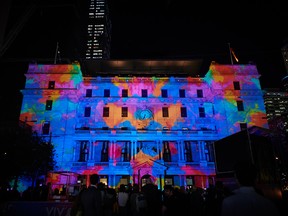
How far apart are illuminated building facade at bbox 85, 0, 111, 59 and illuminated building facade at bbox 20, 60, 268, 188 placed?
132410 millimetres

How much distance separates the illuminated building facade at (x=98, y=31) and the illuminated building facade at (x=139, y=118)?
132m

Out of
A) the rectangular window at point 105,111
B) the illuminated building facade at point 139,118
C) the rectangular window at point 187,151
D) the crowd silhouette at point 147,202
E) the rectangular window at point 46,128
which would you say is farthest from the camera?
the rectangular window at point 105,111

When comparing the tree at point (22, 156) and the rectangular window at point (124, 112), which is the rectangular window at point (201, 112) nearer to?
the rectangular window at point (124, 112)

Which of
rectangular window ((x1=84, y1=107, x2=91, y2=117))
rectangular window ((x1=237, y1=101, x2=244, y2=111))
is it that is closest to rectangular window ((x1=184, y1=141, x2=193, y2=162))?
rectangular window ((x1=237, y1=101, x2=244, y2=111))

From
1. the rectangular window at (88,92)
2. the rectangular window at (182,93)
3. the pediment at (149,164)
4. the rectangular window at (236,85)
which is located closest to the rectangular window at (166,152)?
the pediment at (149,164)

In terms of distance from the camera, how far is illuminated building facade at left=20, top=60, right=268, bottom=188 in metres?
33.6

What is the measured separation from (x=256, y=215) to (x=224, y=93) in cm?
3880

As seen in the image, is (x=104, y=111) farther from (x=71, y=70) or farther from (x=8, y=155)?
(x=8, y=155)

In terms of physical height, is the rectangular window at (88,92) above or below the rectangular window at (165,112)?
above

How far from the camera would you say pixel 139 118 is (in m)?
38.6

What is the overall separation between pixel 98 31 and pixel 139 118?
155m

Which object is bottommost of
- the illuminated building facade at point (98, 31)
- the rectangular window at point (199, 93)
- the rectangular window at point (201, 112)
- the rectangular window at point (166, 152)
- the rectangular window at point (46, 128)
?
the rectangular window at point (166, 152)

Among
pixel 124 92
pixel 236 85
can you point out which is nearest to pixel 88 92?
pixel 124 92

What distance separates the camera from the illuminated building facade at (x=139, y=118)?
33625 mm
